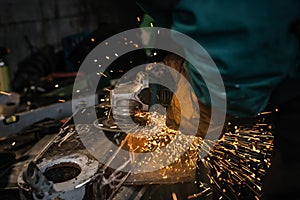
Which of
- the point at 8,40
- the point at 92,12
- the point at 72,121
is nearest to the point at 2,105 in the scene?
the point at 72,121

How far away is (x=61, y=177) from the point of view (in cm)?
160

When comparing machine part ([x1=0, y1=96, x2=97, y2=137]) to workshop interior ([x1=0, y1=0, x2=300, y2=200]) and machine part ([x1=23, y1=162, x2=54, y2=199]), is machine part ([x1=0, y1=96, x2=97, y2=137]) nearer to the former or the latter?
workshop interior ([x1=0, y1=0, x2=300, y2=200])

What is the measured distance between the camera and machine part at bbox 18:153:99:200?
1.41 metres

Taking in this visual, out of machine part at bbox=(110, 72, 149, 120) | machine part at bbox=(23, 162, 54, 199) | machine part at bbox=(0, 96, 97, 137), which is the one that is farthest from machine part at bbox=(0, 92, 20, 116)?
machine part at bbox=(23, 162, 54, 199)

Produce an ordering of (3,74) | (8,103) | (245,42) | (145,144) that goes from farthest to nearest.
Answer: (3,74) → (8,103) → (145,144) → (245,42)

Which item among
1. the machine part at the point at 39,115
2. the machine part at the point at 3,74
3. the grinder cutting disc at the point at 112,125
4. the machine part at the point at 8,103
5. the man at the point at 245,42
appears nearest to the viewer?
the man at the point at 245,42

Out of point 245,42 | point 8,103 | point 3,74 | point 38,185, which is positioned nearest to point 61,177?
point 38,185

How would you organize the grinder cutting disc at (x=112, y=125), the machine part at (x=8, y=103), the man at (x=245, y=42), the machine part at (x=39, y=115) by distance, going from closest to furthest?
1. the man at (x=245, y=42)
2. the grinder cutting disc at (x=112, y=125)
3. the machine part at (x=39, y=115)
4. the machine part at (x=8, y=103)

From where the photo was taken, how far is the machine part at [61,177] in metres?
1.41

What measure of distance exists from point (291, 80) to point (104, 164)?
963 mm

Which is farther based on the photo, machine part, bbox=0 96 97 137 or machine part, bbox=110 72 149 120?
machine part, bbox=0 96 97 137

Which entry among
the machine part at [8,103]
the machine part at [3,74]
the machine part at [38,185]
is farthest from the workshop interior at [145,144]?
the machine part at [3,74]

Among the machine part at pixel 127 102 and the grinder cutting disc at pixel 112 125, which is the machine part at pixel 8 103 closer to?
the grinder cutting disc at pixel 112 125

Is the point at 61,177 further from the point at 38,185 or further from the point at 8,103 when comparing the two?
the point at 8,103
